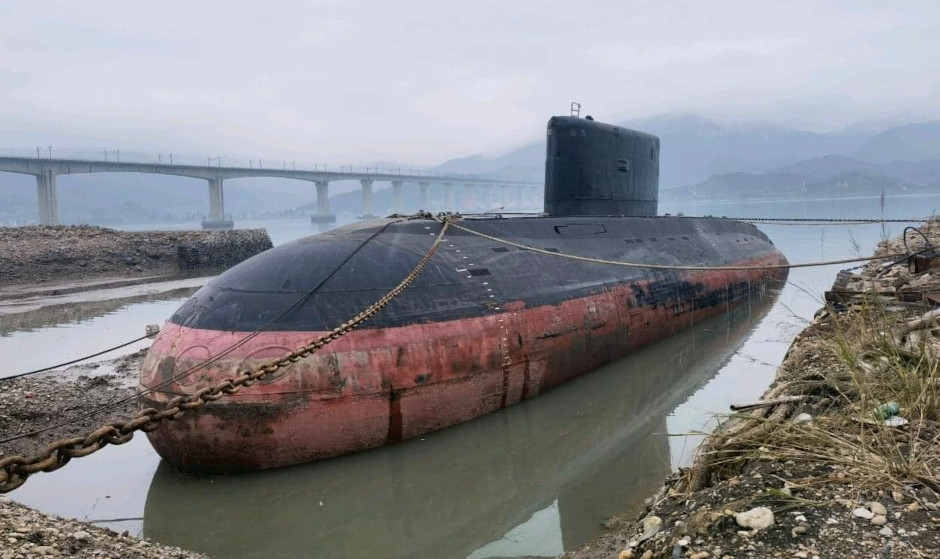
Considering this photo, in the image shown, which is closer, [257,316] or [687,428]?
[257,316]

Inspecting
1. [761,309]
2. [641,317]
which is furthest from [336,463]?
[761,309]

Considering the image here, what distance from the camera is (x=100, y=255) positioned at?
28281 mm

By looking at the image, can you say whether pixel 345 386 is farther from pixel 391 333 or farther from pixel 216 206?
pixel 216 206

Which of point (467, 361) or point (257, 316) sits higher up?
point (257, 316)

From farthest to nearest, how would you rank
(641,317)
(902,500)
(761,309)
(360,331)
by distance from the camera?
(761,309), (641,317), (360,331), (902,500)

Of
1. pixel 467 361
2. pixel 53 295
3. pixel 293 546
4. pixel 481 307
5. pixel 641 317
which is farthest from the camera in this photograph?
pixel 53 295

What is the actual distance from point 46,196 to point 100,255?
26236 millimetres

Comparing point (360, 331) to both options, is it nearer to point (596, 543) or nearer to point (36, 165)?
point (596, 543)

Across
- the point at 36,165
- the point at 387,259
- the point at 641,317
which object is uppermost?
the point at 36,165

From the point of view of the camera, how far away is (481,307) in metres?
9.10

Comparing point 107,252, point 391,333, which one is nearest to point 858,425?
point 391,333

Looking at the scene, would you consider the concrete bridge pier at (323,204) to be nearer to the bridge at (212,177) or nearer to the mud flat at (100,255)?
the bridge at (212,177)

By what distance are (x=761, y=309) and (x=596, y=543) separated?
14069 mm

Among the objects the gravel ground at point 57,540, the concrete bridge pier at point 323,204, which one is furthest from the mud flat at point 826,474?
the concrete bridge pier at point 323,204
